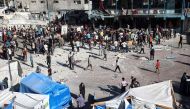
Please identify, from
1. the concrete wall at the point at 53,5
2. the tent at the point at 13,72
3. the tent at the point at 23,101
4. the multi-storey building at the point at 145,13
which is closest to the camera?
the tent at the point at 23,101

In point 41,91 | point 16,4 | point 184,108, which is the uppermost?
point 16,4

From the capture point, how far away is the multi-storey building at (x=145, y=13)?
42.1 metres

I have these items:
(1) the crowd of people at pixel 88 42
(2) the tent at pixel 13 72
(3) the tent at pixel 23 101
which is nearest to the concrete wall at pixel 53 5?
(1) the crowd of people at pixel 88 42

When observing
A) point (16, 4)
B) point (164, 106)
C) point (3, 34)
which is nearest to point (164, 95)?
point (164, 106)

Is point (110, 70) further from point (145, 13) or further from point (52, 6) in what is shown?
point (52, 6)

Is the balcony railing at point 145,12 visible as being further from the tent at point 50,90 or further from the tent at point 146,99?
the tent at point 146,99

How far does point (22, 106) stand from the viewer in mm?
→ 18125

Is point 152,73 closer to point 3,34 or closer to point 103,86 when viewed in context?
point 103,86

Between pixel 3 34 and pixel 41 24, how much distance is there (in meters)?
11.6

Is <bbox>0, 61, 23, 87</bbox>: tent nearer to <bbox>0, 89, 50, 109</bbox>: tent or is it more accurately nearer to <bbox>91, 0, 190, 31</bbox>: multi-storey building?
<bbox>0, 89, 50, 109</bbox>: tent

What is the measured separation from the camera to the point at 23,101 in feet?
60.6

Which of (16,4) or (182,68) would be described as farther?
(16,4)

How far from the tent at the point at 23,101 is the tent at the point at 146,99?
2.97 metres

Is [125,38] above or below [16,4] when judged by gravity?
below
